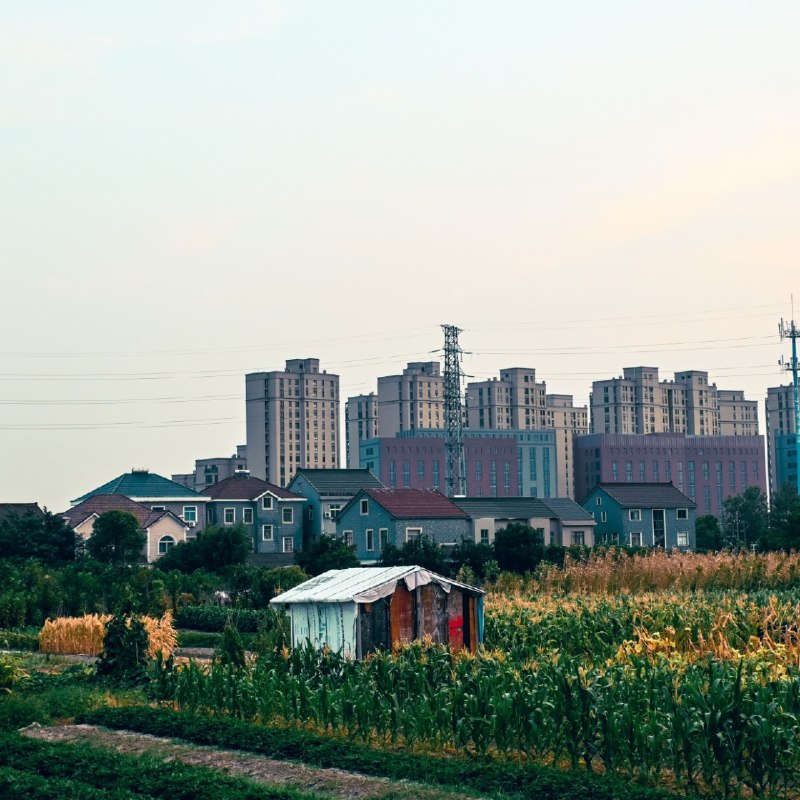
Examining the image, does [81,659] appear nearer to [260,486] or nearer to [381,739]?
[381,739]

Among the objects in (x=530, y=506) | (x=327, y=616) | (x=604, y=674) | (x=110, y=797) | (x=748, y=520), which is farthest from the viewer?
(x=748, y=520)

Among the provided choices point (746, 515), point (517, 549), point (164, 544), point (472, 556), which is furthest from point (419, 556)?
point (746, 515)

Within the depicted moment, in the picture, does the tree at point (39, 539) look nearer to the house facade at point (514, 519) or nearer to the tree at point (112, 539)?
the tree at point (112, 539)

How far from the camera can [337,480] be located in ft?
299

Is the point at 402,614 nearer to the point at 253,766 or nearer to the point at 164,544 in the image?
the point at 253,766

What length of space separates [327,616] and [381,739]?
22.5ft

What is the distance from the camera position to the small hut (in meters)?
26.4

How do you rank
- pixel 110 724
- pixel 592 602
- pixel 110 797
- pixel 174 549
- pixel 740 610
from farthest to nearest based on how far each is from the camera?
1. pixel 174 549
2. pixel 592 602
3. pixel 740 610
4. pixel 110 724
5. pixel 110 797

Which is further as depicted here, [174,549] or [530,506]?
[530,506]

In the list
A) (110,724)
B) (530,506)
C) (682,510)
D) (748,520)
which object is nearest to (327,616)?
(110,724)

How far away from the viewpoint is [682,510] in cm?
9294

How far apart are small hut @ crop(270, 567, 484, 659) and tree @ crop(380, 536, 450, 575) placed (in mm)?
31985

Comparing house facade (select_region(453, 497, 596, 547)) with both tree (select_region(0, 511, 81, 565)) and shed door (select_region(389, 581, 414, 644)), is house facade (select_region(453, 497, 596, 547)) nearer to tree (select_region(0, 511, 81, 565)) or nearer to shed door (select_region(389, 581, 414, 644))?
tree (select_region(0, 511, 81, 565))

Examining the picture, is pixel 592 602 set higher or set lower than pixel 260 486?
lower
